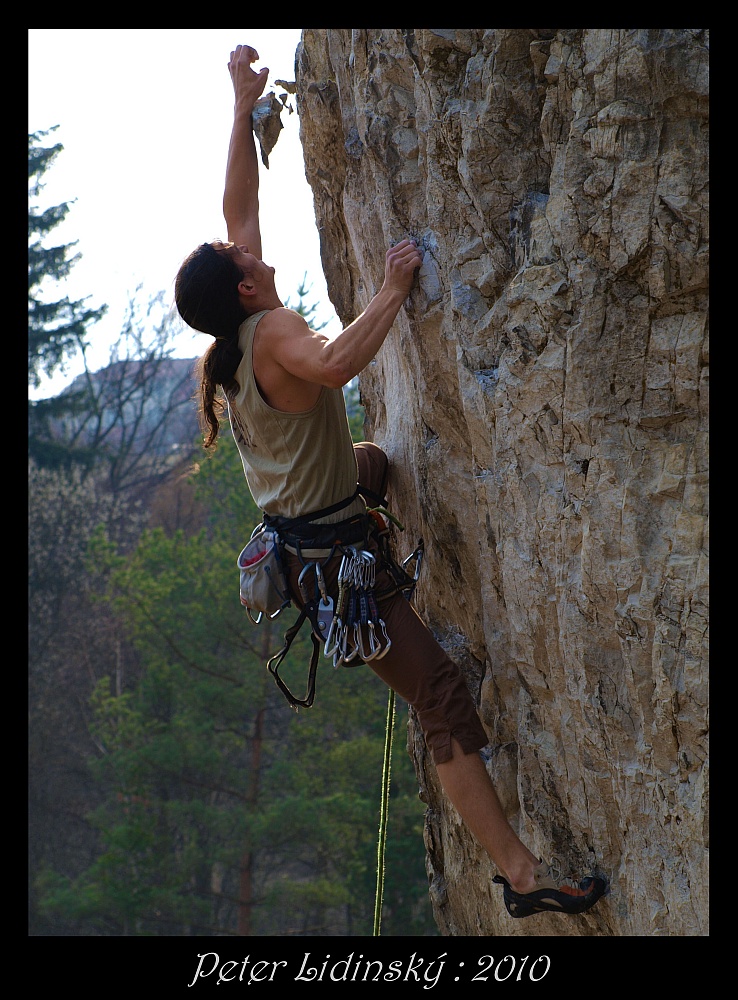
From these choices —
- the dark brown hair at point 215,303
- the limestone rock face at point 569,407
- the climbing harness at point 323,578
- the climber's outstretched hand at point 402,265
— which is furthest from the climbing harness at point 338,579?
the climber's outstretched hand at point 402,265

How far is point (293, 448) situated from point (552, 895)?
5.40ft

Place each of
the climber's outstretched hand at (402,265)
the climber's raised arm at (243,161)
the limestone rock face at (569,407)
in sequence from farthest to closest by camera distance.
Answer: the climber's raised arm at (243,161), the climber's outstretched hand at (402,265), the limestone rock face at (569,407)

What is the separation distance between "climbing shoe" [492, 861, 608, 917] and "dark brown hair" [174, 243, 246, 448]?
74.7 inches

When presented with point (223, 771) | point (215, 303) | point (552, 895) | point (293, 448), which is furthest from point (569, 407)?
point (223, 771)

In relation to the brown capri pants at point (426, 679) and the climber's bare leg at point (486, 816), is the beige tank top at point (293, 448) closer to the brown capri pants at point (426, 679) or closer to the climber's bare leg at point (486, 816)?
the brown capri pants at point (426, 679)

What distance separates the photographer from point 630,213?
8.16 feet

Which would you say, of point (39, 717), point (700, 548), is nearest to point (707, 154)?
point (700, 548)

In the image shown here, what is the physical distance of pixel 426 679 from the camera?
305 cm

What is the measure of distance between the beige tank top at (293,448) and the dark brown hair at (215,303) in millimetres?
49

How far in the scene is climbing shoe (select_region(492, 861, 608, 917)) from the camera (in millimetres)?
2732

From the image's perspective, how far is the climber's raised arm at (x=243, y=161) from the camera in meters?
3.60

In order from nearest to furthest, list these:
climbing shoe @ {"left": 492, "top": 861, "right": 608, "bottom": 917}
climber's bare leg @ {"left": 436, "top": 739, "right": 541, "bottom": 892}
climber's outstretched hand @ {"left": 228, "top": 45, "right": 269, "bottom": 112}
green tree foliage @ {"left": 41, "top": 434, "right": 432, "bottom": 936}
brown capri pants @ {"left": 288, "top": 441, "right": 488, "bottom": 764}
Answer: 1. climbing shoe @ {"left": 492, "top": 861, "right": 608, "bottom": 917}
2. climber's bare leg @ {"left": 436, "top": 739, "right": 541, "bottom": 892}
3. brown capri pants @ {"left": 288, "top": 441, "right": 488, "bottom": 764}
4. climber's outstretched hand @ {"left": 228, "top": 45, "right": 269, "bottom": 112}
5. green tree foliage @ {"left": 41, "top": 434, "right": 432, "bottom": 936}

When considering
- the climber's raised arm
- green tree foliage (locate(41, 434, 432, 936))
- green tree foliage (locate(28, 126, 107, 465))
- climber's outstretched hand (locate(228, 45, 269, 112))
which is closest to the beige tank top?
the climber's raised arm

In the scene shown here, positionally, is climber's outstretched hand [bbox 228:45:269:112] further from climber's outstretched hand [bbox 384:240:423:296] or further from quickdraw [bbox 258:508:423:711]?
quickdraw [bbox 258:508:423:711]
